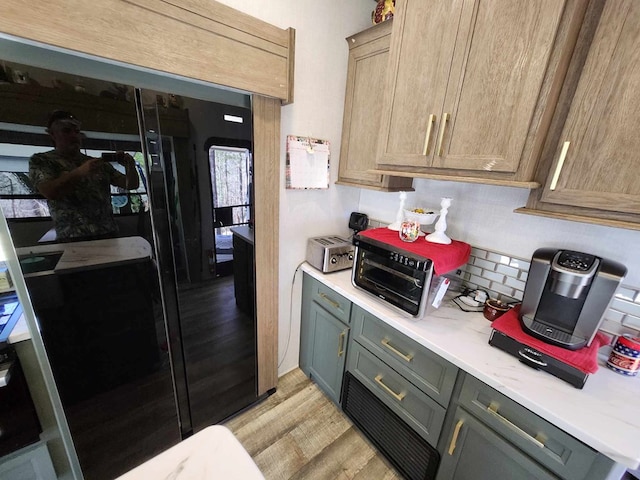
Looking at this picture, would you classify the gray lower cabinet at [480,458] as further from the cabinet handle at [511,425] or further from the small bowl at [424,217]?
the small bowl at [424,217]

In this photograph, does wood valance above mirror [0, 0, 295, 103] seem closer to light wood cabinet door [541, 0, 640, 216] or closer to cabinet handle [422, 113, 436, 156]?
cabinet handle [422, 113, 436, 156]

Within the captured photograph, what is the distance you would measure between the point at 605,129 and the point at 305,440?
199 centimetres

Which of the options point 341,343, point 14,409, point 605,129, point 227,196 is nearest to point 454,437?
point 341,343

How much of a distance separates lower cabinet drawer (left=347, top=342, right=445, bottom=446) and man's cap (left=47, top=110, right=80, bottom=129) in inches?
61.7

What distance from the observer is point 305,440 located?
1532 mm

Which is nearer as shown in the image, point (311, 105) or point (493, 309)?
point (493, 309)

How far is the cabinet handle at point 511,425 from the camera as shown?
2.72 feet

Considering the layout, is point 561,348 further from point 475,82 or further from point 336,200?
point 336,200

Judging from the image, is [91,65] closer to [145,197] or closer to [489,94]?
[145,197]

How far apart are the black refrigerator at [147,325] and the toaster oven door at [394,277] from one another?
75cm

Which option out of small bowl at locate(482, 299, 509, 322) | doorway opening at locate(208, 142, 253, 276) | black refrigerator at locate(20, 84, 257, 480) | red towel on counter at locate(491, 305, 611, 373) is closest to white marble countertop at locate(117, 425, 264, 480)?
black refrigerator at locate(20, 84, 257, 480)

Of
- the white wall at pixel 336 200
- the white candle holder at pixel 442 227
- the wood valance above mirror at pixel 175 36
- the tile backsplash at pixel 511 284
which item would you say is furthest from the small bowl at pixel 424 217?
the wood valance above mirror at pixel 175 36

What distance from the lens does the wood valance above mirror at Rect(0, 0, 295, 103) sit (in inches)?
30.0

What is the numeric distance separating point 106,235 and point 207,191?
1.39ft
